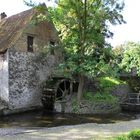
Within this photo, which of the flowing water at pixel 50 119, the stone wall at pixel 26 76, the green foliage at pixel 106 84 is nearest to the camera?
the flowing water at pixel 50 119

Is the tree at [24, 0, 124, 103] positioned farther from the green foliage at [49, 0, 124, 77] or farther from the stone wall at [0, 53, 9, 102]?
the stone wall at [0, 53, 9, 102]

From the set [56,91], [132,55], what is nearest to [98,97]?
[56,91]

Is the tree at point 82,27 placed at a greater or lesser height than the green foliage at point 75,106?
greater

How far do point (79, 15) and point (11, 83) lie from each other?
702 centimetres

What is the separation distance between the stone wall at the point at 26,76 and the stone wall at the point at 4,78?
28 cm

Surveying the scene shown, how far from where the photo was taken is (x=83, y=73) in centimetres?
2416

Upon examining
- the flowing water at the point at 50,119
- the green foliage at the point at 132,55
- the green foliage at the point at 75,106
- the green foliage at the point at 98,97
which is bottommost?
the flowing water at the point at 50,119

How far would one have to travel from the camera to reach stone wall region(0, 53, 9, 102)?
2434 cm

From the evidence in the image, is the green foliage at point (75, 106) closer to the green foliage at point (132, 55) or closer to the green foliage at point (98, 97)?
the green foliage at point (98, 97)

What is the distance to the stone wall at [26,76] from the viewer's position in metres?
24.5

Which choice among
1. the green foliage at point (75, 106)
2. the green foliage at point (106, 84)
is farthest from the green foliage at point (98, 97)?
the green foliage at point (106, 84)

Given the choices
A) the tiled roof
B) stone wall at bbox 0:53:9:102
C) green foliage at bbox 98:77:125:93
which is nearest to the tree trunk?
green foliage at bbox 98:77:125:93

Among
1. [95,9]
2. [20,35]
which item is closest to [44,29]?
[20,35]

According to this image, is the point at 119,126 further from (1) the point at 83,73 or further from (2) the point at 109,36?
(2) the point at 109,36
